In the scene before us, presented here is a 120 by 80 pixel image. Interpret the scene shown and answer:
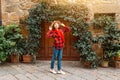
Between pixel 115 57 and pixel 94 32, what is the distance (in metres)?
0.96

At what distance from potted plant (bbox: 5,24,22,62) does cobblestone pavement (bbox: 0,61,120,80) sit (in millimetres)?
368

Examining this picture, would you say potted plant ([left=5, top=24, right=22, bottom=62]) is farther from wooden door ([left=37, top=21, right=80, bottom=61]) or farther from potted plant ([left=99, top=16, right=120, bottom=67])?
potted plant ([left=99, top=16, right=120, bottom=67])

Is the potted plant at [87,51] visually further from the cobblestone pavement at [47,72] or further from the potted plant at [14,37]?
the potted plant at [14,37]

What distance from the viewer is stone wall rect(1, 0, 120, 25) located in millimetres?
6543

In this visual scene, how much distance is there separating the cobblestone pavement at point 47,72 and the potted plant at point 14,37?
14.5 inches

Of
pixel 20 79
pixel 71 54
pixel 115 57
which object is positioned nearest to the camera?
pixel 20 79

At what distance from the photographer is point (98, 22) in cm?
649

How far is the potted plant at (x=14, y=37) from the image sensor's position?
6.28 m

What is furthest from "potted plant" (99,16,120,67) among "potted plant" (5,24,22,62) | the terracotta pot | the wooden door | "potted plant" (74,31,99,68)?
"potted plant" (5,24,22,62)

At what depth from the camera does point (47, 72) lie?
562 cm

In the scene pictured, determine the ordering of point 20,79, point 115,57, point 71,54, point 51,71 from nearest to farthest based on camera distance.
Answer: point 20,79, point 51,71, point 115,57, point 71,54

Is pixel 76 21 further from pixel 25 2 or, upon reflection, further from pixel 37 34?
pixel 25 2

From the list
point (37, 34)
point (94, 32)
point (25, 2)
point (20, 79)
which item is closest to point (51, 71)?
point (20, 79)

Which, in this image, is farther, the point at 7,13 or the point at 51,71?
the point at 7,13
